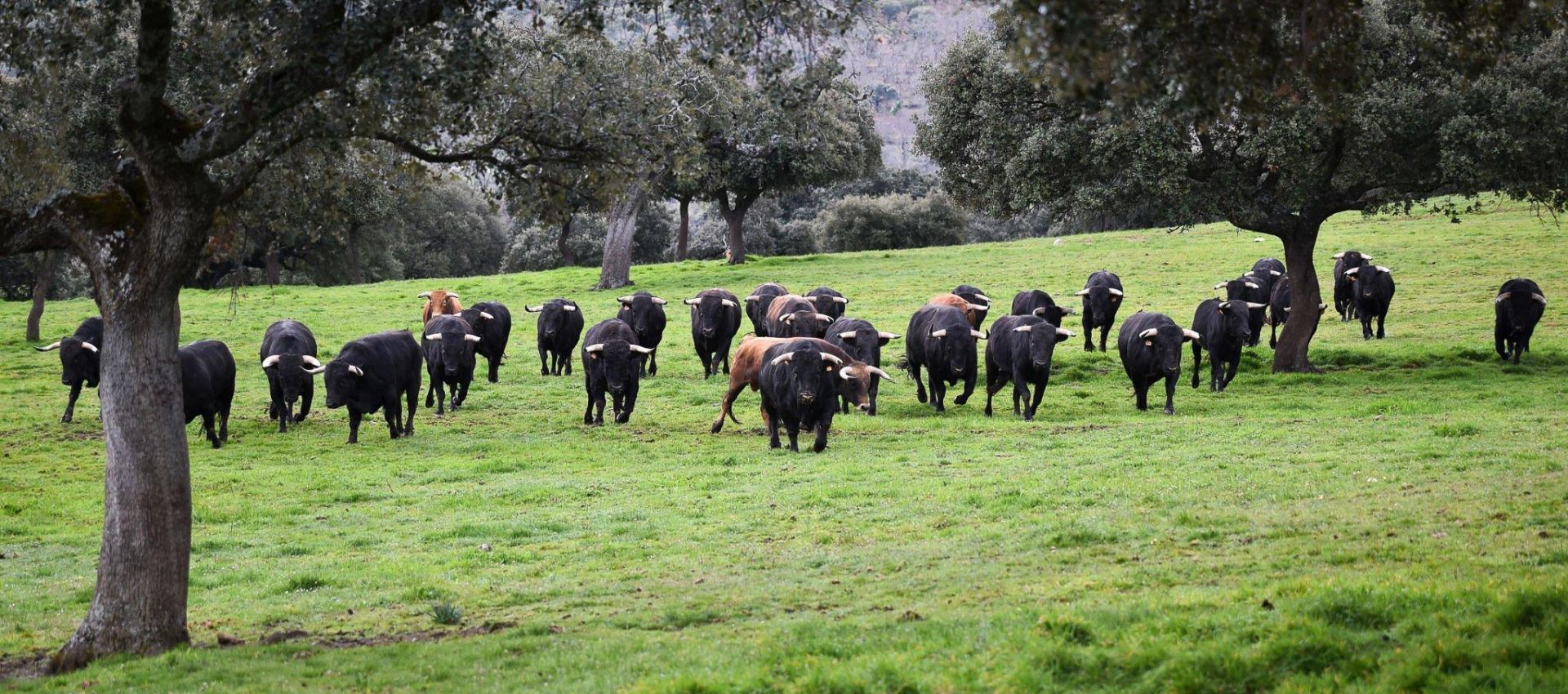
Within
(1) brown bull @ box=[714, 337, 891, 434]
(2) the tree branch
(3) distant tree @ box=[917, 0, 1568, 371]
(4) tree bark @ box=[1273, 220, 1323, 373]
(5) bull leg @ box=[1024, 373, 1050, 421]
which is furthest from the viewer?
(4) tree bark @ box=[1273, 220, 1323, 373]

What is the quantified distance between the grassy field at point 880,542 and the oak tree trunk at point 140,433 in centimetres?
45

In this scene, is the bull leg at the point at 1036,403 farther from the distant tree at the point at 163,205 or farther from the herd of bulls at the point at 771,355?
the distant tree at the point at 163,205

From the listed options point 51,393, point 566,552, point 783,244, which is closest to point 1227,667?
point 566,552

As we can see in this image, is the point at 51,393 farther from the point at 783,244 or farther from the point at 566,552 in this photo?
the point at 783,244

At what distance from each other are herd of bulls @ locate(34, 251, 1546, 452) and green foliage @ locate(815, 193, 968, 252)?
141 ft

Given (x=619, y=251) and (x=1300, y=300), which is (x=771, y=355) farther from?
(x=619, y=251)

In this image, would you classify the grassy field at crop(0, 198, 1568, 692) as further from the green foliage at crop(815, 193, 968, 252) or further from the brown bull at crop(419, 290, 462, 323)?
the green foliage at crop(815, 193, 968, 252)

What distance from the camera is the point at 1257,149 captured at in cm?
2469

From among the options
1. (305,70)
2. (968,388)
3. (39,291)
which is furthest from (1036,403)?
(39,291)

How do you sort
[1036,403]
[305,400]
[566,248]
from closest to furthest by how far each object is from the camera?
[1036,403] → [305,400] → [566,248]

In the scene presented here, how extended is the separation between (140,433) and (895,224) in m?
66.0

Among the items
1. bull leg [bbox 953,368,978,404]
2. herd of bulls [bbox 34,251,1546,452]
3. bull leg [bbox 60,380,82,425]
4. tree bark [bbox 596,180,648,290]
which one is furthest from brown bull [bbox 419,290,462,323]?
bull leg [bbox 953,368,978,404]

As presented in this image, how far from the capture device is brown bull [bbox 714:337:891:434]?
21.1m

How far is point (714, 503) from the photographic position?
16.4m
